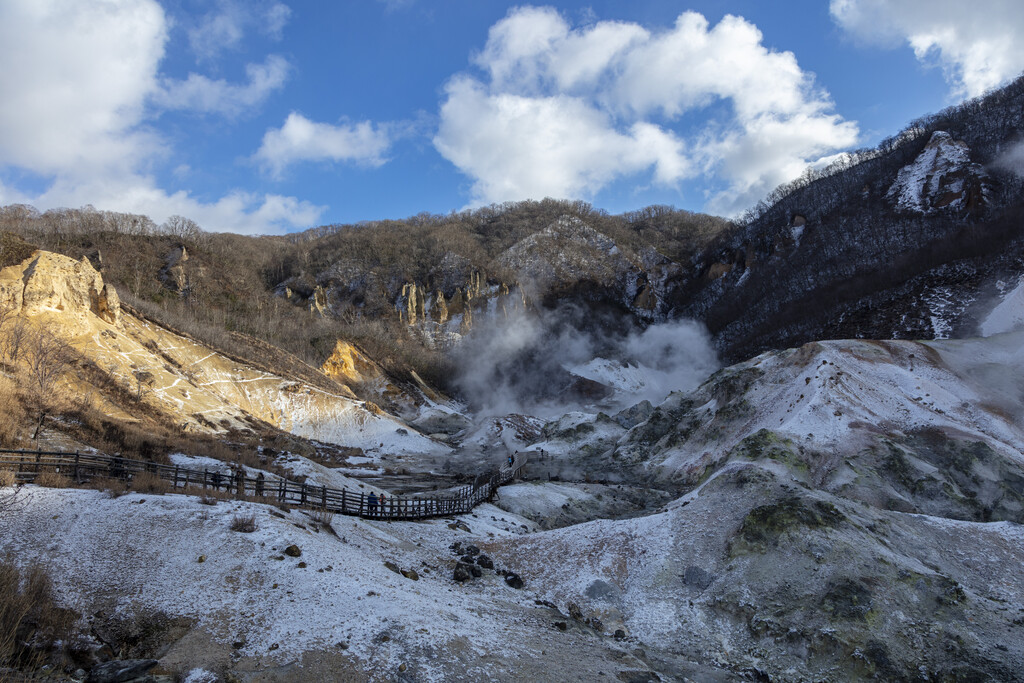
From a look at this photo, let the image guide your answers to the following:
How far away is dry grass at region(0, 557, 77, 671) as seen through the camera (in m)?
8.81

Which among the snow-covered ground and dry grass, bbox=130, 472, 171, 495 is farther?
the snow-covered ground

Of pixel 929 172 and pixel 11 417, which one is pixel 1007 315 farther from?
pixel 11 417

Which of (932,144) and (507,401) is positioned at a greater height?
(932,144)

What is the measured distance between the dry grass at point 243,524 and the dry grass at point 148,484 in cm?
340

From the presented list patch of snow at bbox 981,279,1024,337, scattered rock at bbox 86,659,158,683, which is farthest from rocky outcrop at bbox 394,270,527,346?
scattered rock at bbox 86,659,158,683

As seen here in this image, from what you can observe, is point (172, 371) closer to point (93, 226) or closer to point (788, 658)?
point (788, 658)

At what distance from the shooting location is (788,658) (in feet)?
43.6

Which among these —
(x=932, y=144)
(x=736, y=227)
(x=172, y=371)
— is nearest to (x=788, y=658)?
(x=172, y=371)

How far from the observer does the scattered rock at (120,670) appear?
859 centimetres

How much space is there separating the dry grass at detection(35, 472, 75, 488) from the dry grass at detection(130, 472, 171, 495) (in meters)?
1.63

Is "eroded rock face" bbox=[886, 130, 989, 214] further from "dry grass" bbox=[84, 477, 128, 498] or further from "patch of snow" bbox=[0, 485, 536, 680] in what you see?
"dry grass" bbox=[84, 477, 128, 498]

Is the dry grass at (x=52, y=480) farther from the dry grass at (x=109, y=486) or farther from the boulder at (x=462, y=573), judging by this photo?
the boulder at (x=462, y=573)

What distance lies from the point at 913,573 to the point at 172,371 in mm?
52459

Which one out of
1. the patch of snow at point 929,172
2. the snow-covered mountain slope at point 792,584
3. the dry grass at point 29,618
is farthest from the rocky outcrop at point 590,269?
the dry grass at point 29,618
